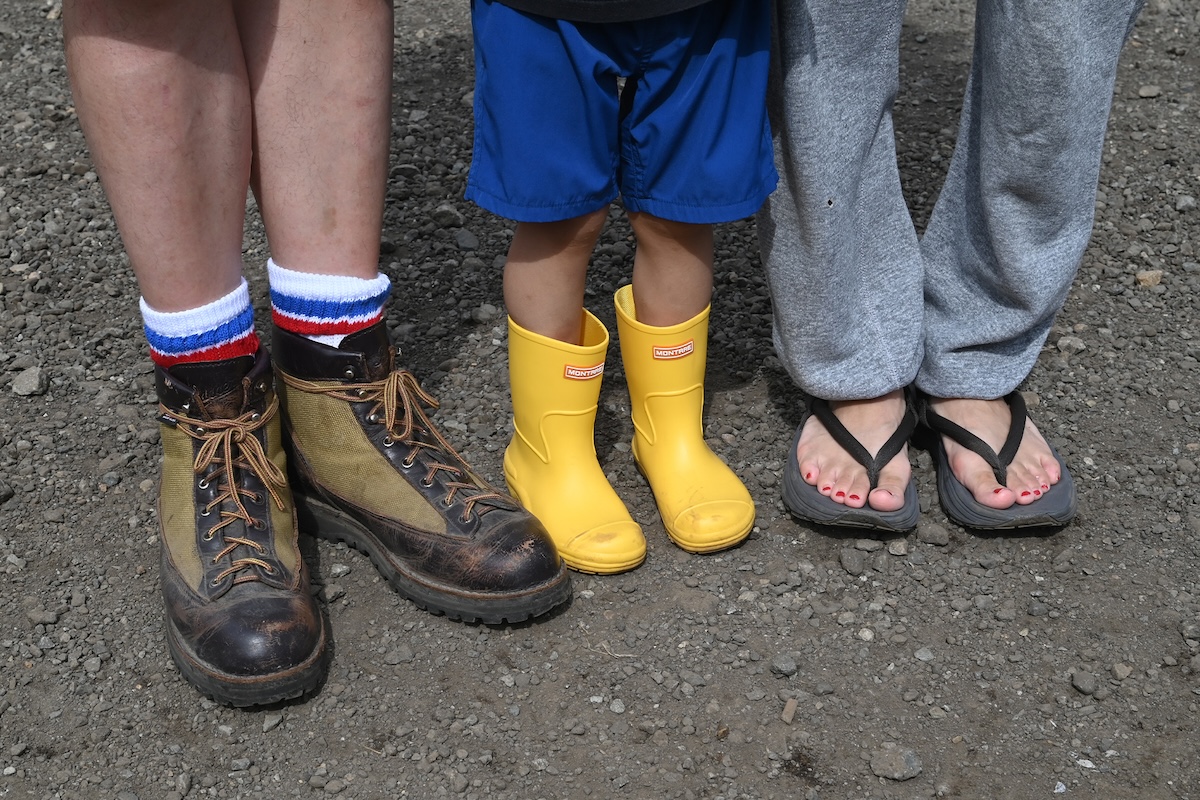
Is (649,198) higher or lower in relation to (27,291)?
higher

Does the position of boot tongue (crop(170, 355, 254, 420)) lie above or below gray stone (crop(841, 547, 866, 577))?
above

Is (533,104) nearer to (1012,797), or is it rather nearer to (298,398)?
(298,398)

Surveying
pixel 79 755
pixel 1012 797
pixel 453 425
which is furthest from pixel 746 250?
pixel 79 755

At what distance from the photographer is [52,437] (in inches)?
91.7

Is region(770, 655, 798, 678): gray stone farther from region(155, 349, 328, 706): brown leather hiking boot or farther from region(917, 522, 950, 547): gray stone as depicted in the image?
region(155, 349, 328, 706): brown leather hiking boot

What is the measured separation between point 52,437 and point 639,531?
1.21 m

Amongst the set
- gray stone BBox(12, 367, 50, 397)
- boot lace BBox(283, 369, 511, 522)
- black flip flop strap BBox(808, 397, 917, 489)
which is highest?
boot lace BBox(283, 369, 511, 522)

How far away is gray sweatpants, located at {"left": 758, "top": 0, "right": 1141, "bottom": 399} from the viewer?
5.81ft

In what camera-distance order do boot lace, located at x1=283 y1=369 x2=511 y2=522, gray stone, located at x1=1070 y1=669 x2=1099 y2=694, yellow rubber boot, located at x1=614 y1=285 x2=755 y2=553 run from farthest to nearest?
1. yellow rubber boot, located at x1=614 y1=285 x2=755 y2=553
2. boot lace, located at x1=283 y1=369 x2=511 y2=522
3. gray stone, located at x1=1070 y1=669 x2=1099 y2=694

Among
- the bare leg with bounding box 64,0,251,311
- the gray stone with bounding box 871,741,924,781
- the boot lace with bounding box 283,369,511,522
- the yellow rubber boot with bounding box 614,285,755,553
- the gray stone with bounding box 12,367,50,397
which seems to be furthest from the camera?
the gray stone with bounding box 12,367,50,397

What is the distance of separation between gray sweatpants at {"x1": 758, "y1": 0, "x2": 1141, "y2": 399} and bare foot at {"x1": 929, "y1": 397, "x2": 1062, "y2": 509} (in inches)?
1.5

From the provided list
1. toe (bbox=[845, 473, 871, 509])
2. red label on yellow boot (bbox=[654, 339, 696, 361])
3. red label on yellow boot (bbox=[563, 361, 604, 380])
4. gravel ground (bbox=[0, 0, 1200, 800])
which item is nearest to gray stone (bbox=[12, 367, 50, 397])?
gravel ground (bbox=[0, 0, 1200, 800])

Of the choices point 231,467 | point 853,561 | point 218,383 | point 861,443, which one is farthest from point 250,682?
point 861,443

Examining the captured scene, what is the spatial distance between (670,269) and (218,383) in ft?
2.46
